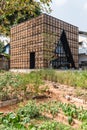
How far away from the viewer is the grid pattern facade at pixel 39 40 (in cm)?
2054

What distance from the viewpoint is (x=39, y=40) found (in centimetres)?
2105

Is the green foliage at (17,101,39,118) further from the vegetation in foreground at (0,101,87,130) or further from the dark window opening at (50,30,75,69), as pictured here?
the dark window opening at (50,30,75,69)

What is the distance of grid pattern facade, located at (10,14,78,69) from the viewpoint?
67.4ft

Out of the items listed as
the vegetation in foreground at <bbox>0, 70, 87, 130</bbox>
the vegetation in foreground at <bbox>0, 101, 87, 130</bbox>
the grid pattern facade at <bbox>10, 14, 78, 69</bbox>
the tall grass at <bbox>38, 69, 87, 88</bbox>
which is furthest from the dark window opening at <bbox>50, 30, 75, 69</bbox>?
the vegetation in foreground at <bbox>0, 101, 87, 130</bbox>

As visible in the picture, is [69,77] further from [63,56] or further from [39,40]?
[63,56]

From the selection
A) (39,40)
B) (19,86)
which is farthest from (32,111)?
(39,40)

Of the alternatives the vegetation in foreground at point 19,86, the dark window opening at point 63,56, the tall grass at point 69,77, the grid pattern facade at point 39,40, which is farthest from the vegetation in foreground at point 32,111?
the dark window opening at point 63,56

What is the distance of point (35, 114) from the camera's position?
18.0ft

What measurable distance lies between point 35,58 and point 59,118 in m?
16.0

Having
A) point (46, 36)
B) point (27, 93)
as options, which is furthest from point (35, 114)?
point (46, 36)

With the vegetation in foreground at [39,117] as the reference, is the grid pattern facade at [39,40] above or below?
above

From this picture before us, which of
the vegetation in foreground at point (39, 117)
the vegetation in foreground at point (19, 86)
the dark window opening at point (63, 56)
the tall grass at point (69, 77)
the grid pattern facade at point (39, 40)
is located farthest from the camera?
the dark window opening at point (63, 56)

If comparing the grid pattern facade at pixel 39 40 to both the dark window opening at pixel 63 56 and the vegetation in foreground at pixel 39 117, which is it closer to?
the dark window opening at pixel 63 56

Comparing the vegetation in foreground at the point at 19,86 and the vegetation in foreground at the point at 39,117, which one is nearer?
the vegetation in foreground at the point at 39,117
